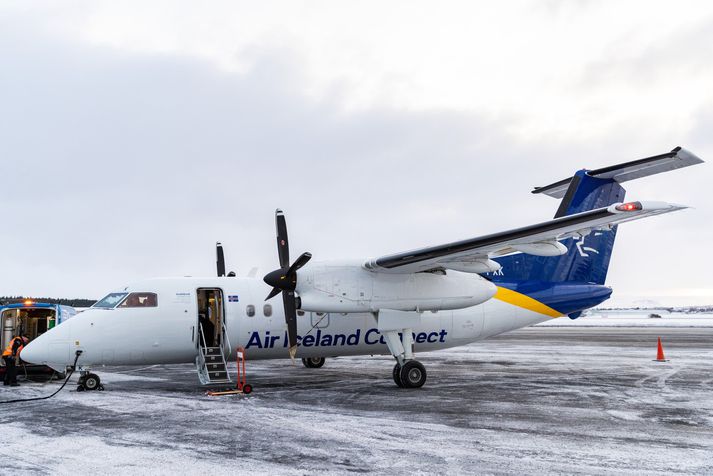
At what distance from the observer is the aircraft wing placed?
11570 millimetres

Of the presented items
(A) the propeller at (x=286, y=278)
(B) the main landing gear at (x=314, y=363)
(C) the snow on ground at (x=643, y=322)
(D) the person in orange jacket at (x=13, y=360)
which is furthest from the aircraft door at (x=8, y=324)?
(C) the snow on ground at (x=643, y=322)

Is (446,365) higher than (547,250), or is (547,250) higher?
(547,250)

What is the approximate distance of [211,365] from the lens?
1468 cm

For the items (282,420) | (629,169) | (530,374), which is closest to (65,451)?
(282,420)

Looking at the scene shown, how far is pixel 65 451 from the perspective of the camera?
26.4 ft

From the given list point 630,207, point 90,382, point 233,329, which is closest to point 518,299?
point 630,207

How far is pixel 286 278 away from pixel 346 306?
1634 millimetres

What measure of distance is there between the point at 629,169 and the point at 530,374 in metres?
6.85

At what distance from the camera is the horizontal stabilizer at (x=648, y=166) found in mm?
13977

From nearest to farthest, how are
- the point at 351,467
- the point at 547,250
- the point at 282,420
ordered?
the point at 351,467
the point at 282,420
the point at 547,250

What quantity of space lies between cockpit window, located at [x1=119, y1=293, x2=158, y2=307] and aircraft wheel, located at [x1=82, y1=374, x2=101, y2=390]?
1.95 meters

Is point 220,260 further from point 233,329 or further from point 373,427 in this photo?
point 373,427

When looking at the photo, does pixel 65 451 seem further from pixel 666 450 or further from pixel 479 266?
pixel 479 266

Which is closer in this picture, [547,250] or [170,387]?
[547,250]
